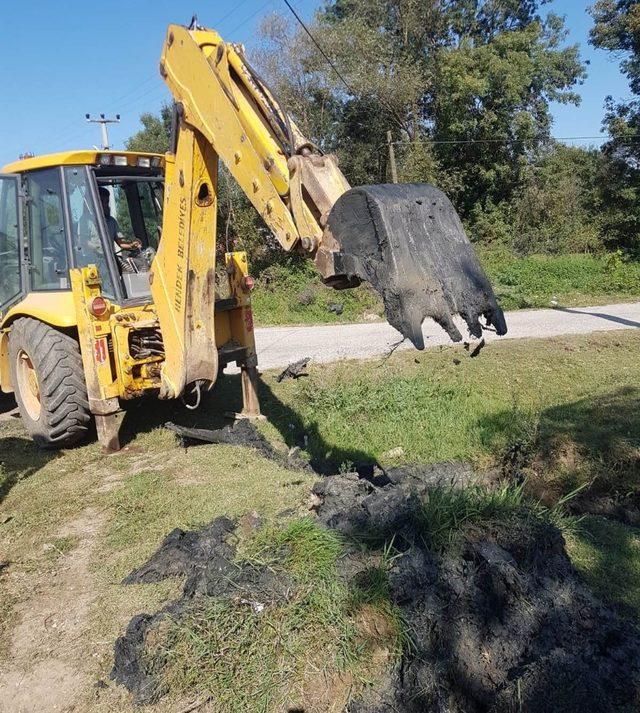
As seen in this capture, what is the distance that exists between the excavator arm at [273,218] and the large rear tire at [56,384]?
112cm

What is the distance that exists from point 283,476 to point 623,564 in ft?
8.41

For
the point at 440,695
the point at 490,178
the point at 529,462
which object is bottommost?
the point at 529,462

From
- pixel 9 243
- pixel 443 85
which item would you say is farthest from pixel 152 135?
pixel 9 243

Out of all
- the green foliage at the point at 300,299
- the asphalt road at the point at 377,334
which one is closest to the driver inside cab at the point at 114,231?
the asphalt road at the point at 377,334

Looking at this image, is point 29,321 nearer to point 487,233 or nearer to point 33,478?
point 33,478

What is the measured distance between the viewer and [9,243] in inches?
270

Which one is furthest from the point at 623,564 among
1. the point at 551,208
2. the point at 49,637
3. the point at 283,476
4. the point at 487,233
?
the point at 551,208

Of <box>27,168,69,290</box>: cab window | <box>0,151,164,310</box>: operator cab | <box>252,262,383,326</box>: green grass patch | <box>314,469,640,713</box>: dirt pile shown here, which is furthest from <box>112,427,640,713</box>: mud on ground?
<box>252,262,383,326</box>: green grass patch

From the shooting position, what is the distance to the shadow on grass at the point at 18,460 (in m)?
5.72

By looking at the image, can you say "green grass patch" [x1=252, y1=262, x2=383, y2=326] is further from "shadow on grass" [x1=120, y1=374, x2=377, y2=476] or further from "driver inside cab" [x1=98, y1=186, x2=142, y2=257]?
"driver inside cab" [x1=98, y1=186, x2=142, y2=257]

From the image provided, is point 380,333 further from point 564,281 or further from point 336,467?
point 564,281

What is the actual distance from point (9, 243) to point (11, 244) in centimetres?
5

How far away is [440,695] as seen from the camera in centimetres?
270

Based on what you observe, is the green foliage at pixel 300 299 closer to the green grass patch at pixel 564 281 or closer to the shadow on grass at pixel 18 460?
the green grass patch at pixel 564 281
